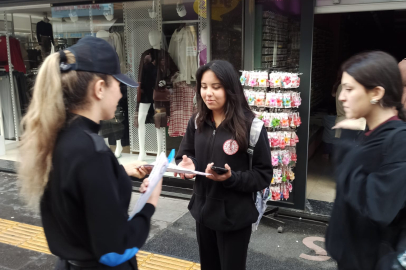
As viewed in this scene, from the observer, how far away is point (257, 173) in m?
2.33

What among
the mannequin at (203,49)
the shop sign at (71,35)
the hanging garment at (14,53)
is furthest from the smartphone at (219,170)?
the hanging garment at (14,53)

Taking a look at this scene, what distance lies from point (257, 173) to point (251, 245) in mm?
1819

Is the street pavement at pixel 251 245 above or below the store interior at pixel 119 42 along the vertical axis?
below

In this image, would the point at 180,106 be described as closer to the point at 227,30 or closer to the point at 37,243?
the point at 227,30

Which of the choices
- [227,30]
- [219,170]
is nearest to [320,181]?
[227,30]

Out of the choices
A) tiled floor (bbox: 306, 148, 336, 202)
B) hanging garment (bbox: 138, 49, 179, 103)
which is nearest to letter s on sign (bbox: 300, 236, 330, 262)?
tiled floor (bbox: 306, 148, 336, 202)

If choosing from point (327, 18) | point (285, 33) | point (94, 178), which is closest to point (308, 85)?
point (285, 33)

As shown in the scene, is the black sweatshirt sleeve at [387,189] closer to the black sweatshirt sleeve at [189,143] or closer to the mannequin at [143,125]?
the black sweatshirt sleeve at [189,143]

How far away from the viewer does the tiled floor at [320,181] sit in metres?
5.17

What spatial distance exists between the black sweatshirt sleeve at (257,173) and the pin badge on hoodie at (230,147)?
0.13m

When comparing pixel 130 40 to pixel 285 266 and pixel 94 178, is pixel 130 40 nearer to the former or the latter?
pixel 285 266

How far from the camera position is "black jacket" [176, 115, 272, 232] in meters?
2.27

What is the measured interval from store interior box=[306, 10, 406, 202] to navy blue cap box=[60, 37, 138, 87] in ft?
13.2

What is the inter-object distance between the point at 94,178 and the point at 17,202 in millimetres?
4601
